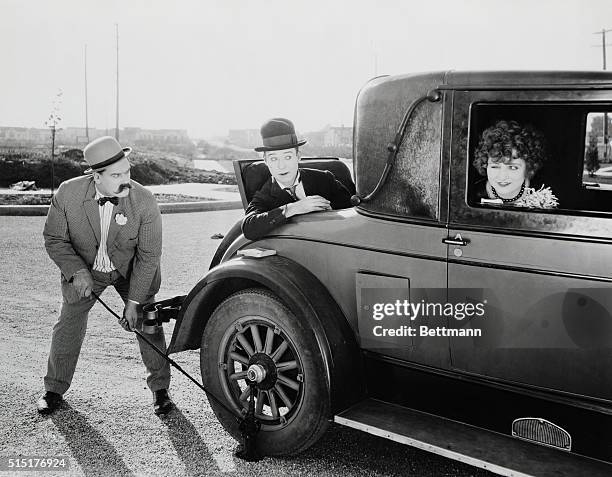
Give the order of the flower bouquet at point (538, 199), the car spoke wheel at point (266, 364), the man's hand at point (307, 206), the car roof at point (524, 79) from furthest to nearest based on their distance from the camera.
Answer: the man's hand at point (307, 206), the car spoke wheel at point (266, 364), the flower bouquet at point (538, 199), the car roof at point (524, 79)

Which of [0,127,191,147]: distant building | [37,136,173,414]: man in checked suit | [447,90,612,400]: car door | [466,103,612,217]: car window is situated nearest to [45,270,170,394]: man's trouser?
[37,136,173,414]: man in checked suit

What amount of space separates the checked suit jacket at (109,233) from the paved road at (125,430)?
28.5 inches

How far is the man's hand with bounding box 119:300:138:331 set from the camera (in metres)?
4.37

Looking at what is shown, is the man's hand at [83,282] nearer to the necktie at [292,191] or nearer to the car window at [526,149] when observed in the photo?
the necktie at [292,191]

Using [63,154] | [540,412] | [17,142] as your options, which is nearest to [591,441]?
[540,412]

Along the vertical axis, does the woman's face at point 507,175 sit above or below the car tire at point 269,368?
above

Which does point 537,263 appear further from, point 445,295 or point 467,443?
point 467,443

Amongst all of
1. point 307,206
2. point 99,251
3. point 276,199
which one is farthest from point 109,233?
point 307,206

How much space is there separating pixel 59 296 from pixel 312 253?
440 centimetres

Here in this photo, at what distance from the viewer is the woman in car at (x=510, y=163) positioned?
3029 mm

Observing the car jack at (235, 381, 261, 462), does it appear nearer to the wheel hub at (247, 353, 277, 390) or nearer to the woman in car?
the wheel hub at (247, 353, 277, 390)

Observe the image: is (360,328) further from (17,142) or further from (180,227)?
(17,142)

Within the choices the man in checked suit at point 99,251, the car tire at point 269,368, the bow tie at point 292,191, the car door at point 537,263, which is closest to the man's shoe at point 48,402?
the man in checked suit at point 99,251

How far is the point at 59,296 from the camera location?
716 centimetres
